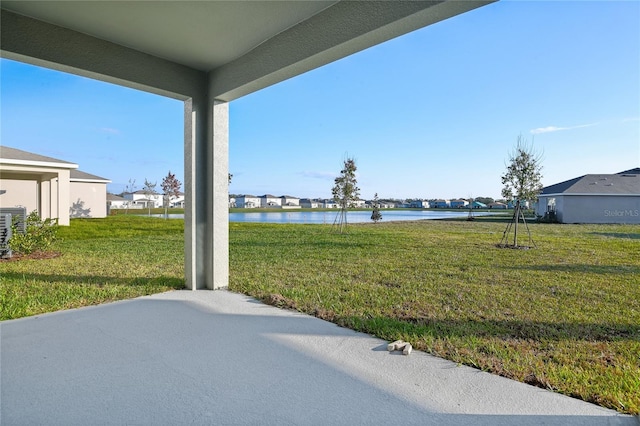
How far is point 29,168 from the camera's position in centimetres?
1034

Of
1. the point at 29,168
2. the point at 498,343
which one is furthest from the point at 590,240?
the point at 29,168

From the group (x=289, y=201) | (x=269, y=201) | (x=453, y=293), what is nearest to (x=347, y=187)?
(x=453, y=293)

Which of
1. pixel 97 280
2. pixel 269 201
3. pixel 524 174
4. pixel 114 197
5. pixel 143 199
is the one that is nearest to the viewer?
pixel 97 280

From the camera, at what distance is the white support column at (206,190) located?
3.96 m

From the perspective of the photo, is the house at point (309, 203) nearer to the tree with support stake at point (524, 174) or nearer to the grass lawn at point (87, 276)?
the tree with support stake at point (524, 174)

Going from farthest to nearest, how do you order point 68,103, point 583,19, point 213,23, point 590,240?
1. point 590,240
2. point 68,103
3. point 583,19
4. point 213,23

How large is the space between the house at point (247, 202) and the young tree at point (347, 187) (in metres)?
24.7

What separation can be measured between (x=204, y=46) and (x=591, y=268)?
6686 mm

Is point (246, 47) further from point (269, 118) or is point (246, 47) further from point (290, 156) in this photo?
point (290, 156)

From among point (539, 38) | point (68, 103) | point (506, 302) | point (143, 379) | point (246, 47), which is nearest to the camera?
point (143, 379)

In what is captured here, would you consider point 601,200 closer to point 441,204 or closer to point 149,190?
point 441,204

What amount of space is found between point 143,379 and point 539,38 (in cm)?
847

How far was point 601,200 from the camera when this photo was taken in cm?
1642

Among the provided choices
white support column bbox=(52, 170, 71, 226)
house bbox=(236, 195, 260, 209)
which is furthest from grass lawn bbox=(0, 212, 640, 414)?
house bbox=(236, 195, 260, 209)
